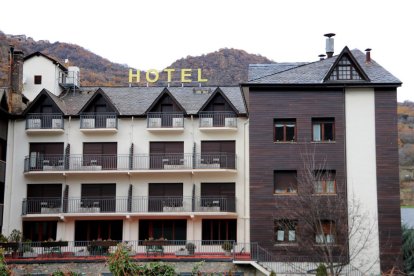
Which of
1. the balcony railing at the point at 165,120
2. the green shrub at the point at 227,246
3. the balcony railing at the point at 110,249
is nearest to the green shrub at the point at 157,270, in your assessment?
the balcony railing at the point at 110,249

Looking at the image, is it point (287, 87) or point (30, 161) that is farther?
point (30, 161)

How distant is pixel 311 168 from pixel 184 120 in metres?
9.11

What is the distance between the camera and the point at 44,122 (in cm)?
Result: 4234

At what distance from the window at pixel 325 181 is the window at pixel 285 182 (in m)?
1.35

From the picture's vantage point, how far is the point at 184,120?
4219 centimetres

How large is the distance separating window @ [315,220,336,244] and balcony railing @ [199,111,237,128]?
890 cm

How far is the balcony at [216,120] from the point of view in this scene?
4138cm

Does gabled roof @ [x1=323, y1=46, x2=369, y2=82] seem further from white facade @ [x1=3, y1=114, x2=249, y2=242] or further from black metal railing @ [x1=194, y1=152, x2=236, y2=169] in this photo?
black metal railing @ [x1=194, y1=152, x2=236, y2=169]

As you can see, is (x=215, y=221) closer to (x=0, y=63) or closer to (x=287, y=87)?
(x=287, y=87)

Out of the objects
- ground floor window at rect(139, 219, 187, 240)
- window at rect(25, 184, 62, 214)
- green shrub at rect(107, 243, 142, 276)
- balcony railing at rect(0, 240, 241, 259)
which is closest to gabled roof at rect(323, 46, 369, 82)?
balcony railing at rect(0, 240, 241, 259)

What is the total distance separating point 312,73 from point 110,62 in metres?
58.2

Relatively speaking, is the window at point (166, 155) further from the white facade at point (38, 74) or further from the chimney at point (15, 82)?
the chimney at point (15, 82)

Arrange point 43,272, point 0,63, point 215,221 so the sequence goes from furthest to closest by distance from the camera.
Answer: point 0,63, point 215,221, point 43,272

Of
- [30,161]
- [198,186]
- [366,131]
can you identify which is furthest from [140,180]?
[366,131]
